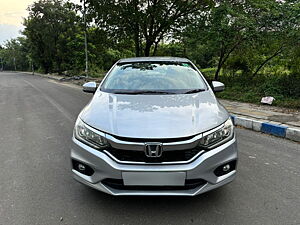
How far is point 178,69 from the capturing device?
3588mm

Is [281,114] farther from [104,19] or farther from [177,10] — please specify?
[104,19]

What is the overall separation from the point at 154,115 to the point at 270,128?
11.3ft

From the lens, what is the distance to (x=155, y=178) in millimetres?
2000

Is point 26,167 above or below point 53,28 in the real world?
below

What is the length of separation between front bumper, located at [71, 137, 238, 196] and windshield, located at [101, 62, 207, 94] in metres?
1.05

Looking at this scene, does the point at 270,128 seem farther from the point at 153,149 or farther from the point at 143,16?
the point at 143,16

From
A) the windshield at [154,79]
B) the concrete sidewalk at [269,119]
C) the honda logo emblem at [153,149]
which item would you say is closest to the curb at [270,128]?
the concrete sidewalk at [269,119]

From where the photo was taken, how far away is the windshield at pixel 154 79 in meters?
3.10

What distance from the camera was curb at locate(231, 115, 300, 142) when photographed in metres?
4.45

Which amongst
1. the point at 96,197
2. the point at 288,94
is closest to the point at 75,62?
the point at 288,94

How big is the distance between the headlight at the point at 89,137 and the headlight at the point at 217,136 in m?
0.87

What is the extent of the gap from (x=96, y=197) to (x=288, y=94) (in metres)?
6.71

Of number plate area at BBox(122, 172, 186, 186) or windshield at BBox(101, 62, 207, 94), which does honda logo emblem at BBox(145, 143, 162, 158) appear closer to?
number plate area at BBox(122, 172, 186, 186)

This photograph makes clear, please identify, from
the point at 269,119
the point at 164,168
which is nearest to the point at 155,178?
the point at 164,168
